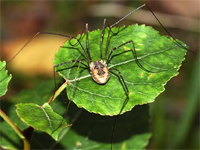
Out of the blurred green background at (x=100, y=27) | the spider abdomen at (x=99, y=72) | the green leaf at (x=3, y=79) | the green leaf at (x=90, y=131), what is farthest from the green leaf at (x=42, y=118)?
the blurred green background at (x=100, y=27)

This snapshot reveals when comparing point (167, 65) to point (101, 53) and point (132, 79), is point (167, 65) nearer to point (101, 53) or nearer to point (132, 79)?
point (132, 79)

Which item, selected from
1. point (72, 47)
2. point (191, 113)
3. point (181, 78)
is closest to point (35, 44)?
point (181, 78)

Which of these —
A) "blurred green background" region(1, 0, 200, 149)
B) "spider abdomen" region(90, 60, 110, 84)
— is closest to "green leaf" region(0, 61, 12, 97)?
"spider abdomen" region(90, 60, 110, 84)

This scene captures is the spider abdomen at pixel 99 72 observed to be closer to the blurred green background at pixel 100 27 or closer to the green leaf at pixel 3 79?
the green leaf at pixel 3 79

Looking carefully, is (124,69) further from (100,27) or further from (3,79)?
(100,27)

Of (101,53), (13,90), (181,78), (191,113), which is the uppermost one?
(101,53)

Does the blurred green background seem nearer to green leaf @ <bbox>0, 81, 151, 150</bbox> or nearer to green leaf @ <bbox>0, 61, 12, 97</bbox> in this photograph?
green leaf @ <bbox>0, 81, 151, 150</bbox>

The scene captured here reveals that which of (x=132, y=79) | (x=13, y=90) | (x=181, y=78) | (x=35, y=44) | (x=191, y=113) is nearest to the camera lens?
(x=132, y=79)
